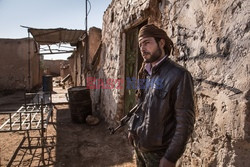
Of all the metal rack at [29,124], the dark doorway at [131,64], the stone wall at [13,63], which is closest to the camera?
the metal rack at [29,124]

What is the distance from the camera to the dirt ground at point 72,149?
3168 millimetres

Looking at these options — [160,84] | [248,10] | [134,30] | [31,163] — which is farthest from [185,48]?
[31,163]

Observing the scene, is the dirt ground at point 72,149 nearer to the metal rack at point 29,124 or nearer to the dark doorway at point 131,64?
the metal rack at point 29,124

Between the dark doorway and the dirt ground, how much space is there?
785mm

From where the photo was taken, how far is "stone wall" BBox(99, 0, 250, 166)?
1.30 meters

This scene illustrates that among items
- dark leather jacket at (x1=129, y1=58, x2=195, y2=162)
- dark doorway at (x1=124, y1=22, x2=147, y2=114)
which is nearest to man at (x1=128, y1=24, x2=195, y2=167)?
dark leather jacket at (x1=129, y1=58, x2=195, y2=162)

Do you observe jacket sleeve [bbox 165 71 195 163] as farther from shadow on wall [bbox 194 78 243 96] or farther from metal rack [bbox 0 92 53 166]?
metal rack [bbox 0 92 53 166]

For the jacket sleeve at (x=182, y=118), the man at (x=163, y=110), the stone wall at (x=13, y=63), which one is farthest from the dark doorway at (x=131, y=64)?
the stone wall at (x=13, y=63)

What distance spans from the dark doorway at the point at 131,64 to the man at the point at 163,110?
2304mm

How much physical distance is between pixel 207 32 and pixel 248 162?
1.06 metres

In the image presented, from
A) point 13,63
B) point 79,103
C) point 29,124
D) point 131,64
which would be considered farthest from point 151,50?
point 13,63

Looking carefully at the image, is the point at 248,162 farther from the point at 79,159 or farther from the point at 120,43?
the point at 120,43

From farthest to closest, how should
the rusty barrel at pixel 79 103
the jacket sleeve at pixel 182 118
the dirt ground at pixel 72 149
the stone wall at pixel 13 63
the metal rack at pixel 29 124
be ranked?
the stone wall at pixel 13 63 → the rusty barrel at pixel 79 103 → the dirt ground at pixel 72 149 → the metal rack at pixel 29 124 → the jacket sleeve at pixel 182 118

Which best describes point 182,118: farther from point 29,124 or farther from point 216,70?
point 29,124
